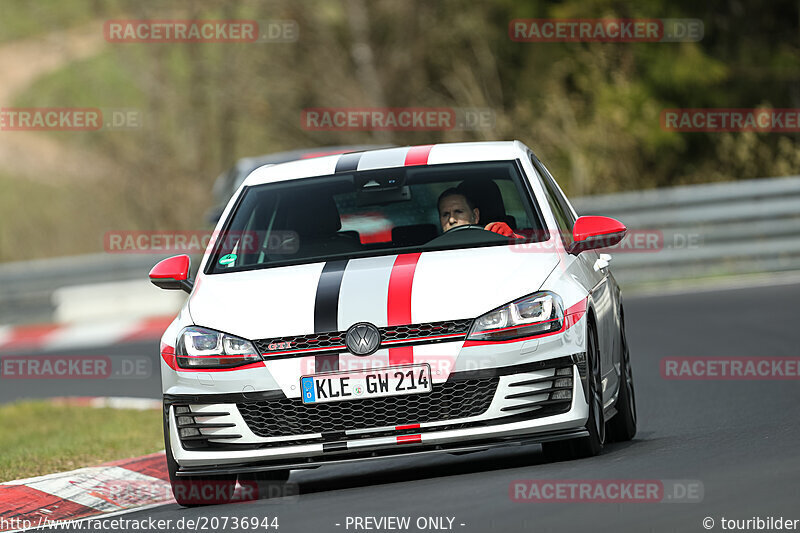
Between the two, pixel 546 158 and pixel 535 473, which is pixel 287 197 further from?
pixel 546 158

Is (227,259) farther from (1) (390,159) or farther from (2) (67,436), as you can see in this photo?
(2) (67,436)

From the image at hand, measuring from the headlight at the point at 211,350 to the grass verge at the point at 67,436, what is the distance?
243cm

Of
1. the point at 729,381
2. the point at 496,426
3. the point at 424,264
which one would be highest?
the point at 424,264

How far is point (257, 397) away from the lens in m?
7.39

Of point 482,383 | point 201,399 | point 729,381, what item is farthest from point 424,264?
point 729,381

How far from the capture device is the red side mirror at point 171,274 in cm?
844

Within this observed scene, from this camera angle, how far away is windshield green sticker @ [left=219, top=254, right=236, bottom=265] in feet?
27.4

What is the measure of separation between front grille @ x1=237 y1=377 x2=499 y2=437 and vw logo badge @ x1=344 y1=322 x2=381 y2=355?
226mm

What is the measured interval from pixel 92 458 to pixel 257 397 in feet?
11.1

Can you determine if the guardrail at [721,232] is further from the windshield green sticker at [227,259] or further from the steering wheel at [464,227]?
the windshield green sticker at [227,259]

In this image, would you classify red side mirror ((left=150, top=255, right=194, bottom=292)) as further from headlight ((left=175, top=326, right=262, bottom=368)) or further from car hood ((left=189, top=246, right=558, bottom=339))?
headlight ((left=175, top=326, right=262, bottom=368))

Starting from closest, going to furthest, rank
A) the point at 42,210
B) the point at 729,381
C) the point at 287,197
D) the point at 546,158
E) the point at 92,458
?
1. the point at 287,197
2. the point at 92,458
3. the point at 729,381
4. the point at 546,158
5. the point at 42,210

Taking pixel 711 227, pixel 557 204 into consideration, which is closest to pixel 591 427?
pixel 557 204

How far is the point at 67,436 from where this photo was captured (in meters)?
12.3
